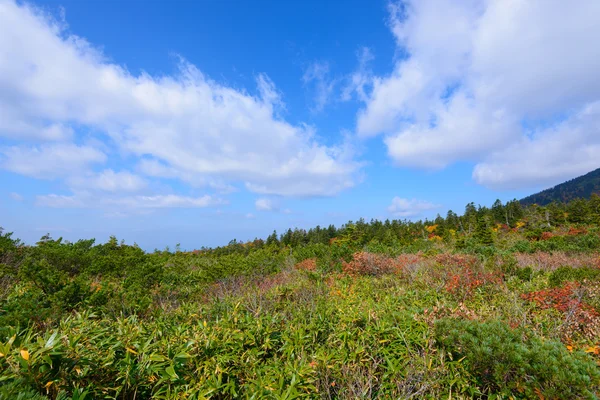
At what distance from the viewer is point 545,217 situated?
30.2m

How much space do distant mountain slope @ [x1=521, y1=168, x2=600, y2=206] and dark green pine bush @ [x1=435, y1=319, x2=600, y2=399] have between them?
426ft

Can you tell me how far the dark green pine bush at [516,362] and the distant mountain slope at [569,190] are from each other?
130m

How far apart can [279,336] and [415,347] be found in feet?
5.45

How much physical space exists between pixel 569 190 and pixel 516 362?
515 ft

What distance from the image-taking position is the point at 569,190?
113 meters

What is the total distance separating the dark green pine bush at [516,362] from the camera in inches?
94.0

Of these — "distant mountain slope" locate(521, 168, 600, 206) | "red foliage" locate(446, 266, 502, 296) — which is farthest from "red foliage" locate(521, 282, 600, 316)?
"distant mountain slope" locate(521, 168, 600, 206)

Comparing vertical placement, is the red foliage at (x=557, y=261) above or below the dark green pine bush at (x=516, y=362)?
above

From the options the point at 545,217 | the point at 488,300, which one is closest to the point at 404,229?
the point at 545,217

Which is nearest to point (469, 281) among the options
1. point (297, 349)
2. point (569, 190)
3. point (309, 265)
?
point (297, 349)

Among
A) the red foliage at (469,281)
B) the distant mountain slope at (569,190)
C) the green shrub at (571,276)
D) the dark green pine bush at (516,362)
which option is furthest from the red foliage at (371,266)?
the distant mountain slope at (569,190)

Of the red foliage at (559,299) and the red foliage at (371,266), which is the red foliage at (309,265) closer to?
the red foliage at (371,266)

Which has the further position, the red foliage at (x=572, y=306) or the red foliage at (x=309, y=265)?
the red foliage at (x=309, y=265)

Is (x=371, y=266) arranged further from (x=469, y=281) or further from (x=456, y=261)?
(x=469, y=281)
